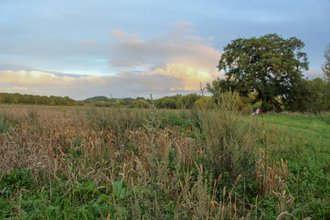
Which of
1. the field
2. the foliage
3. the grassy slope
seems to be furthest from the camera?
the foliage

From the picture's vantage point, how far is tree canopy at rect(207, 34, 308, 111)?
881 inches

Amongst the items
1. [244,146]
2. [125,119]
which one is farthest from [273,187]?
[125,119]

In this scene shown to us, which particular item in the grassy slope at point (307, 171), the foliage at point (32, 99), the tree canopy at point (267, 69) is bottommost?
the grassy slope at point (307, 171)

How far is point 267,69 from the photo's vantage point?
23391 mm

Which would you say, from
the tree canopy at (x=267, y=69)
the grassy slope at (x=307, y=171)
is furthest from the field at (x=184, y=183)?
the tree canopy at (x=267, y=69)

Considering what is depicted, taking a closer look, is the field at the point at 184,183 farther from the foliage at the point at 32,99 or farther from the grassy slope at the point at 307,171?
the foliage at the point at 32,99

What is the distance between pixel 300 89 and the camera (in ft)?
76.3

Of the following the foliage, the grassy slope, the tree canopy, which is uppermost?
the tree canopy

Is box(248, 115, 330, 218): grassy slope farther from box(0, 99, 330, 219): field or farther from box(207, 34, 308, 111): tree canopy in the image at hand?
box(207, 34, 308, 111): tree canopy

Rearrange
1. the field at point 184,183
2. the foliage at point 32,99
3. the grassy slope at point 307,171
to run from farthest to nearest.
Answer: the foliage at point 32,99 < the grassy slope at point 307,171 < the field at point 184,183

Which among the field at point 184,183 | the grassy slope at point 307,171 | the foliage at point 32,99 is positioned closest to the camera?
the field at point 184,183

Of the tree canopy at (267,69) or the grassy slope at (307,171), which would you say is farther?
the tree canopy at (267,69)

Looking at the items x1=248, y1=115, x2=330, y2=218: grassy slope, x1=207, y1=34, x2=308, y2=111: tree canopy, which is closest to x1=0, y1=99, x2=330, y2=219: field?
x1=248, y1=115, x2=330, y2=218: grassy slope

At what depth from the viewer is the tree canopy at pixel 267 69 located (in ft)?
73.4
